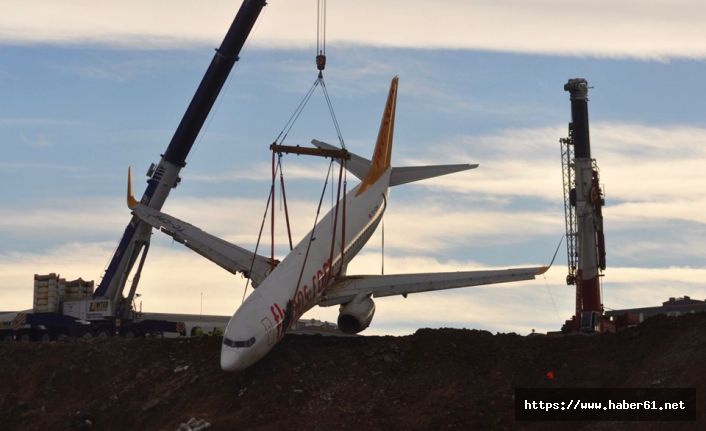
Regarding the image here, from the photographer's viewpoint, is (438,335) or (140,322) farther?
(140,322)

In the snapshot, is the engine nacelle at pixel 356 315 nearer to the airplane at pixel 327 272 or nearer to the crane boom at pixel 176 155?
the airplane at pixel 327 272

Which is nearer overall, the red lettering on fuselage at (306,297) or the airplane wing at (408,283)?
the red lettering on fuselage at (306,297)

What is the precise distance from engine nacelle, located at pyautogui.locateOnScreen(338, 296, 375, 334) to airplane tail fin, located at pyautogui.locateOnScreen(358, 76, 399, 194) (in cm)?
1462

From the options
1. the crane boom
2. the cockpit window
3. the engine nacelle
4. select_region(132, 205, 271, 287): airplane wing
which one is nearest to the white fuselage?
the cockpit window

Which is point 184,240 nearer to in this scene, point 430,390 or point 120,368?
point 120,368

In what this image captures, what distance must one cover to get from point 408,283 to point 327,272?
456cm

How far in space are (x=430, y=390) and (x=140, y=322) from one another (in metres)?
28.2

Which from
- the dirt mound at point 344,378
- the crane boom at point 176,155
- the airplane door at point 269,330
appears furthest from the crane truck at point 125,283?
the airplane door at point 269,330

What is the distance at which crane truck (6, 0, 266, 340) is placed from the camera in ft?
249

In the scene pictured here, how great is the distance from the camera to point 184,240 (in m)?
77.1

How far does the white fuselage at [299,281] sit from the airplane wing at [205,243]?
5.85 m

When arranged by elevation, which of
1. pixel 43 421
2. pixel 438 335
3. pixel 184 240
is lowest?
pixel 43 421

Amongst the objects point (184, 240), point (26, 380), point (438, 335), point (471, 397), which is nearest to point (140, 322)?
point (184, 240)

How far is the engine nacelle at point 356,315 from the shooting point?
65.9 meters
